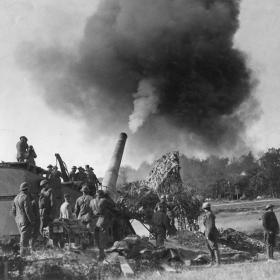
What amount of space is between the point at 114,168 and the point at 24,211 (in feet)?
27.0

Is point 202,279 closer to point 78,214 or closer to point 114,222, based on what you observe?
point 78,214

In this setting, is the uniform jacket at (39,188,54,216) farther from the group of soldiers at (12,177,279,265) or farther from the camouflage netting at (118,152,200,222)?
the camouflage netting at (118,152,200,222)

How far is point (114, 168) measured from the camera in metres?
20.3

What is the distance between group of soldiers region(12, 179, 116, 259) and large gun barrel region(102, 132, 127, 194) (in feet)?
15.9

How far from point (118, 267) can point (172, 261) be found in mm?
1867

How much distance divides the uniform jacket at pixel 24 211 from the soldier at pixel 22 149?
4352mm

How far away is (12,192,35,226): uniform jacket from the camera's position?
1219 centimetres

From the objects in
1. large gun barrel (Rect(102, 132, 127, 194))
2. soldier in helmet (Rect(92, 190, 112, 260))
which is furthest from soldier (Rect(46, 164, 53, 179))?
large gun barrel (Rect(102, 132, 127, 194))

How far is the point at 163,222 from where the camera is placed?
16484 millimetres

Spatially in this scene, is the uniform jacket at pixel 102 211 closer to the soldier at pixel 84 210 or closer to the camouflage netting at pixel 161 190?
the soldier at pixel 84 210

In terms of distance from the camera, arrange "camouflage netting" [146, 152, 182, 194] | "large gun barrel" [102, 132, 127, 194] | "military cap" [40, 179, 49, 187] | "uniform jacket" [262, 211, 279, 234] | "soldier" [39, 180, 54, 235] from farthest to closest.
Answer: "camouflage netting" [146, 152, 182, 194]
"large gun barrel" [102, 132, 127, 194]
"military cap" [40, 179, 49, 187]
"soldier" [39, 180, 54, 235]
"uniform jacket" [262, 211, 279, 234]

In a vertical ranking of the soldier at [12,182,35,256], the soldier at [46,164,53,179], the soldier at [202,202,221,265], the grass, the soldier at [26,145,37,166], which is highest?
the soldier at [26,145,37,166]

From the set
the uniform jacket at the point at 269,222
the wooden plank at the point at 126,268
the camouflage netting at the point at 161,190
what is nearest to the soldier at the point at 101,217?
the wooden plank at the point at 126,268

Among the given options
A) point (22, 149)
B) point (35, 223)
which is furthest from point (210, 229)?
point (22, 149)
